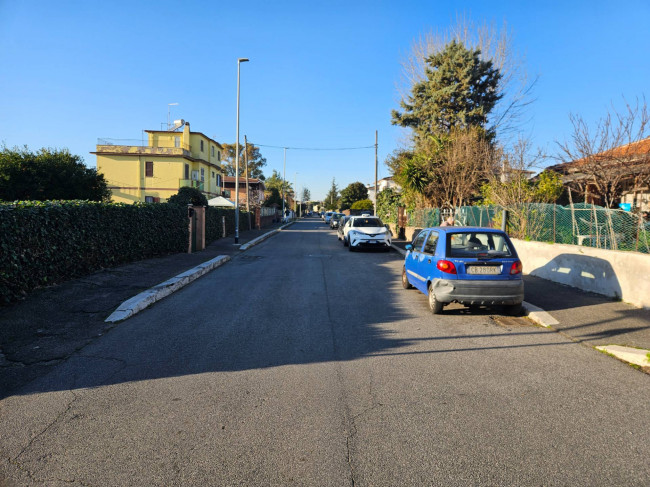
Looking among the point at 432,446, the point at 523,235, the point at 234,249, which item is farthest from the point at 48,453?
the point at 234,249

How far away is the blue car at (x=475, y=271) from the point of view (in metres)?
7.06

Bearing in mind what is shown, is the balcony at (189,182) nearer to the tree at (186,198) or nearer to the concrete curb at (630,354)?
the tree at (186,198)

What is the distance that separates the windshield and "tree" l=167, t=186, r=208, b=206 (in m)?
7.22

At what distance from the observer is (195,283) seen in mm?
10852

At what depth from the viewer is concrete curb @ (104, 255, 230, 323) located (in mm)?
7121

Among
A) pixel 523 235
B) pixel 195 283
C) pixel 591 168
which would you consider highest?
pixel 591 168

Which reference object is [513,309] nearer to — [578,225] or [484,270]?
[484,270]

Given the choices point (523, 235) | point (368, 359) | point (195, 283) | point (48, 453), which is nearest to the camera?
point (48, 453)

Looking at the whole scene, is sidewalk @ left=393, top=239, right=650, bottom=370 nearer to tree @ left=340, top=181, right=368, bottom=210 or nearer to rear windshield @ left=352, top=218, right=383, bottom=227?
rear windshield @ left=352, top=218, right=383, bottom=227

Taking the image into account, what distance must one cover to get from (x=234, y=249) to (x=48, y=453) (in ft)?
56.1

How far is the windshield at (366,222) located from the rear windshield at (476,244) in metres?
12.8

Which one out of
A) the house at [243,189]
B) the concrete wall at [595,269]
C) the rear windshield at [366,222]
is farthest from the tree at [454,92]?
the house at [243,189]

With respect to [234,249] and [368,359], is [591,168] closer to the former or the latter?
[368,359]

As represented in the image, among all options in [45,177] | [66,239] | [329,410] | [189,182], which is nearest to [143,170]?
[189,182]
